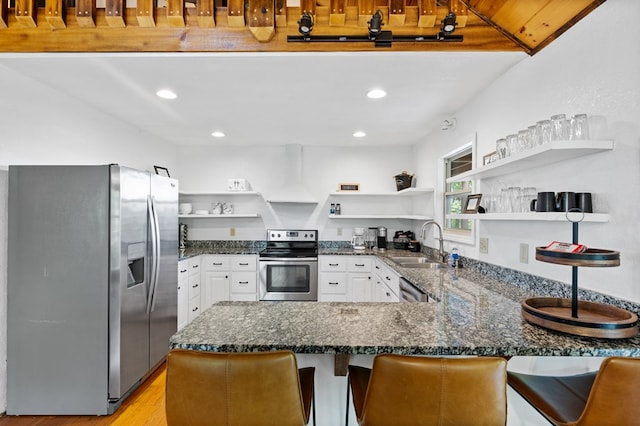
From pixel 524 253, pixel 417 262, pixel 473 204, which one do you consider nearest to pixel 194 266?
pixel 417 262

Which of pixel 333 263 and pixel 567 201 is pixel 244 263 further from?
pixel 567 201

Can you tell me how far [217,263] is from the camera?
13.9 ft

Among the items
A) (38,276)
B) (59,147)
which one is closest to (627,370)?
(38,276)

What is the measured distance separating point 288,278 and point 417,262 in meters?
1.64

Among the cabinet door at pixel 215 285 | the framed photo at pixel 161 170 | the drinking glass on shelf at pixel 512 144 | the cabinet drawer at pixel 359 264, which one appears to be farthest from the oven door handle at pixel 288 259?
the drinking glass on shelf at pixel 512 144

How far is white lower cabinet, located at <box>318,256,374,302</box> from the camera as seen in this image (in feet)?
13.6

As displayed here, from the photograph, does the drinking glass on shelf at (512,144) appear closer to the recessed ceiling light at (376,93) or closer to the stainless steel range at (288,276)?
the recessed ceiling light at (376,93)

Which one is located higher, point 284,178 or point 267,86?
point 267,86

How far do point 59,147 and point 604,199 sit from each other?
3653 mm

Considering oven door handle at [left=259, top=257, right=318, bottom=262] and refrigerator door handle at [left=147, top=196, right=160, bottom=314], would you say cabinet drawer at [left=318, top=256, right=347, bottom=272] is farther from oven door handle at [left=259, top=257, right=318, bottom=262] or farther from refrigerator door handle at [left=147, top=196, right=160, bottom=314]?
refrigerator door handle at [left=147, top=196, right=160, bottom=314]

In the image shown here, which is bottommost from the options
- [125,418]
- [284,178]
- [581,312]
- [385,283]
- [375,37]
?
[125,418]

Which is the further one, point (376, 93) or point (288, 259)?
point (288, 259)

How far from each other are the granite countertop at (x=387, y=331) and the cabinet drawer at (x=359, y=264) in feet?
7.79

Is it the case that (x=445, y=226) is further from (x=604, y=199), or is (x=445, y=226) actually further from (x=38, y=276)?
(x=38, y=276)
